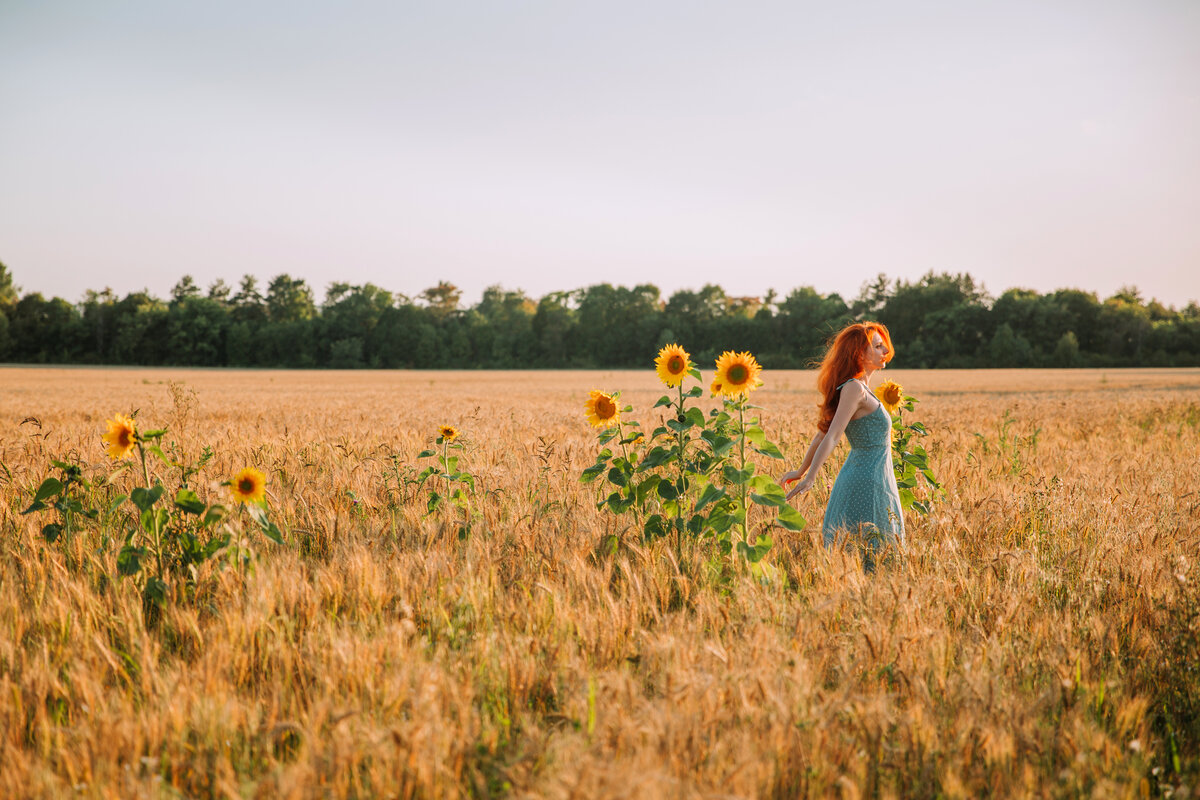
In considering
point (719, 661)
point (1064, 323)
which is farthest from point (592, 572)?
point (1064, 323)

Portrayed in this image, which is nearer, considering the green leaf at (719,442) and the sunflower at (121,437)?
the sunflower at (121,437)

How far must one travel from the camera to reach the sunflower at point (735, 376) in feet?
11.1

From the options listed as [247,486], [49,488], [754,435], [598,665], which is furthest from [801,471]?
[49,488]

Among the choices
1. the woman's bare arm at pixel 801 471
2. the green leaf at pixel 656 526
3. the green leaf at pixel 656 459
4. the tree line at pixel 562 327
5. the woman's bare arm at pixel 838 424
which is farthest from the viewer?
the tree line at pixel 562 327

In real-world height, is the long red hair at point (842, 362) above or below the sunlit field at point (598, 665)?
above

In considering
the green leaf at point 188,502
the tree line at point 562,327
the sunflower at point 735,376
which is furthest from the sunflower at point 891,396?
the tree line at point 562,327

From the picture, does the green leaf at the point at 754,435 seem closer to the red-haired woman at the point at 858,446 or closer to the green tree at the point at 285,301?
the red-haired woman at the point at 858,446

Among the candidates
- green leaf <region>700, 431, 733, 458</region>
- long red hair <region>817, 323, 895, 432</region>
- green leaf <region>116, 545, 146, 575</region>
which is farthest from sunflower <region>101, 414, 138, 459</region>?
long red hair <region>817, 323, 895, 432</region>

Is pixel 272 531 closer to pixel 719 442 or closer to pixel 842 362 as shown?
pixel 719 442

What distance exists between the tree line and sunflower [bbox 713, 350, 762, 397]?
6958 cm

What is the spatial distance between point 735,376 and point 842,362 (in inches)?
41.5

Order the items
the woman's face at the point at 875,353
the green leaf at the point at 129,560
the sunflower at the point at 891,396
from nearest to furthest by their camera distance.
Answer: the green leaf at the point at 129,560
the woman's face at the point at 875,353
the sunflower at the point at 891,396

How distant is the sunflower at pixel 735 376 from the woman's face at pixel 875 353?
3.55ft

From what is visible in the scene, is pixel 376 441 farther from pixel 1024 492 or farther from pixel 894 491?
pixel 1024 492
